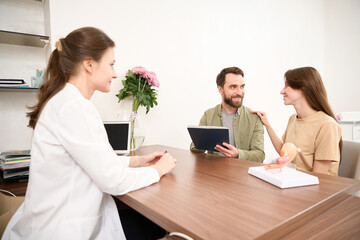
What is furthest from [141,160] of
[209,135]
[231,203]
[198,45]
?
[198,45]

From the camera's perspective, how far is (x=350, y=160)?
155 centimetres

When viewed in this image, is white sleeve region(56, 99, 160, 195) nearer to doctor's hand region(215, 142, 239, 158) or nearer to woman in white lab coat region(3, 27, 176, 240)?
woman in white lab coat region(3, 27, 176, 240)

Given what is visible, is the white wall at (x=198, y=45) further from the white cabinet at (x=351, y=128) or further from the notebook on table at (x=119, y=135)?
the white cabinet at (x=351, y=128)

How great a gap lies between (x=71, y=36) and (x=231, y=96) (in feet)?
4.70

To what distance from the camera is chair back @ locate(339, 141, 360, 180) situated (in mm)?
1503

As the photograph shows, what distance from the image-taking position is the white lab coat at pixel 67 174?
0.85 meters

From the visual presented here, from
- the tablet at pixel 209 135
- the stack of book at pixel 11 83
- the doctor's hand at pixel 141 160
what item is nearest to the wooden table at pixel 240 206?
the doctor's hand at pixel 141 160

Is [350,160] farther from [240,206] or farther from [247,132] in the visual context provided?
[240,206]

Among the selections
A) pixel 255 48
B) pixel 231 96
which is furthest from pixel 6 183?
pixel 255 48

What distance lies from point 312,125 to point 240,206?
1054mm

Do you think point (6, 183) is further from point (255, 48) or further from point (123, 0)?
point (255, 48)

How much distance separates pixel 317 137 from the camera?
150 cm

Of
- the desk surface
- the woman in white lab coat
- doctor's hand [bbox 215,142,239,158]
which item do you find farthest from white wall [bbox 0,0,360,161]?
the desk surface

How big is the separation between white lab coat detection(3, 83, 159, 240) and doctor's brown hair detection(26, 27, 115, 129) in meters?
0.14
